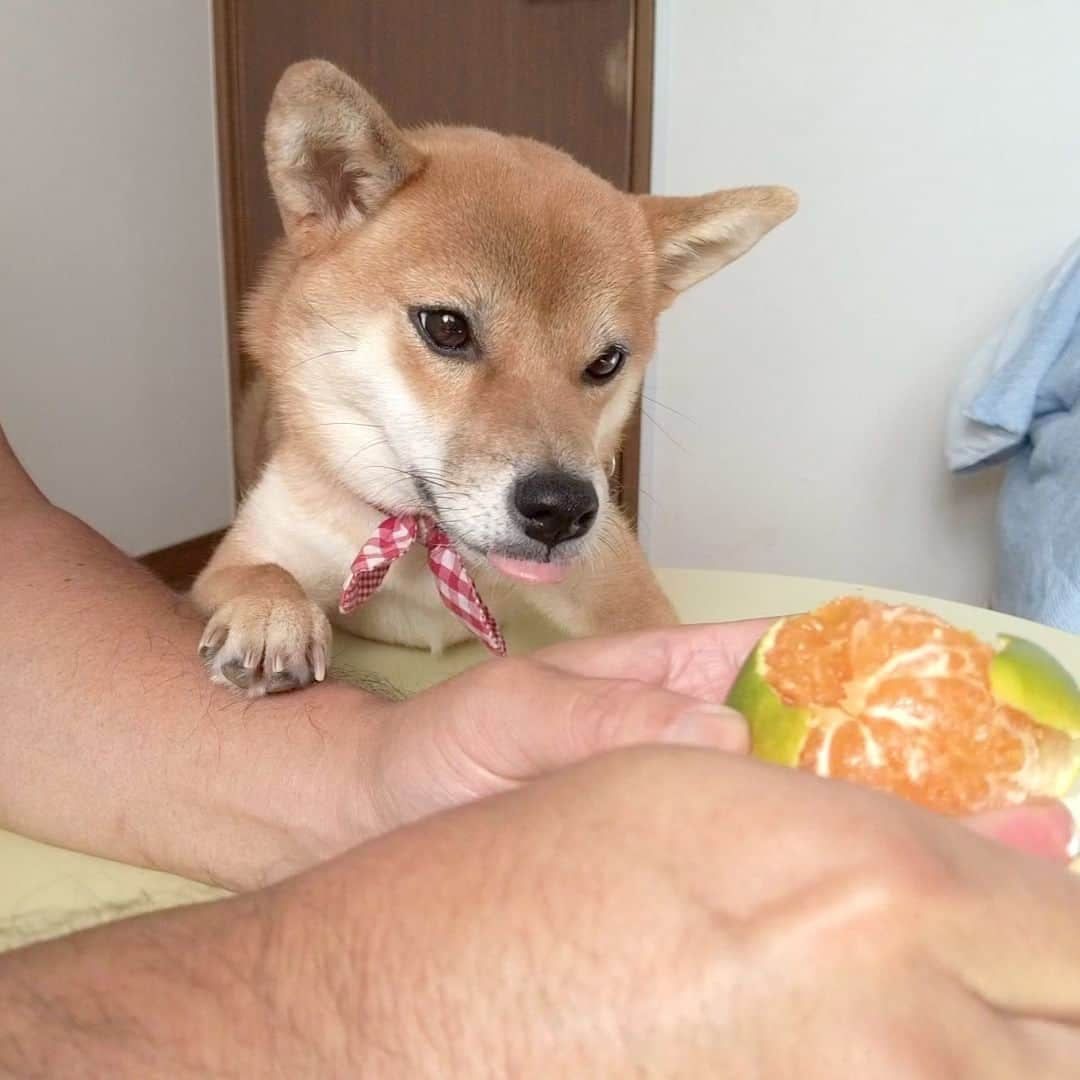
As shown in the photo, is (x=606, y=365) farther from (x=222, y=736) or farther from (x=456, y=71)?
(x=456, y=71)

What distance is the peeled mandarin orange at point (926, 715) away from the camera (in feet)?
1.42

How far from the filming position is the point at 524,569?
951mm

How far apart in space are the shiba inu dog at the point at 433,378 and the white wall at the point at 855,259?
1022mm

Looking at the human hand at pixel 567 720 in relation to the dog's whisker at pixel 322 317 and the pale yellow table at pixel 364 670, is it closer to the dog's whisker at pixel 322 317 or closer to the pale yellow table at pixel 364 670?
the pale yellow table at pixel 364 670

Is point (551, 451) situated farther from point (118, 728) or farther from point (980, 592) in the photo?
point (980, 592)

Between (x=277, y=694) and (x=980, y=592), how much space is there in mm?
1629

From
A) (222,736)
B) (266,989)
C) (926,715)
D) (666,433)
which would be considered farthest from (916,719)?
(666,433)

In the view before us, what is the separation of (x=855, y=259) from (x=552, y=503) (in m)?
1.34

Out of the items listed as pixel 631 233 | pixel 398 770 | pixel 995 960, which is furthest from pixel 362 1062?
pixel 631 233

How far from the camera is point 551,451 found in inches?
37.0

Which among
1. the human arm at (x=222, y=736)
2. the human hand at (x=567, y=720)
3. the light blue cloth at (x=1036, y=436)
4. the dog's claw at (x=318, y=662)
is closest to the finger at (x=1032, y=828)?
the human hand at (x=567, y=720)

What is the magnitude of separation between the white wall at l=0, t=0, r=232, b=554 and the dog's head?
1.41m

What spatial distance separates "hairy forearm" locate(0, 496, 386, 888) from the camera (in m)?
0.66

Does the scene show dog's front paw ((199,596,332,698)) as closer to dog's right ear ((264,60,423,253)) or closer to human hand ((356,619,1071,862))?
human hand ((356,619,1071,862))
